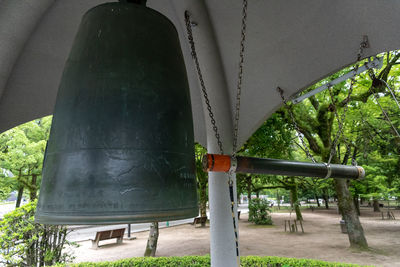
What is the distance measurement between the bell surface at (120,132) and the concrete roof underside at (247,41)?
2.05 m

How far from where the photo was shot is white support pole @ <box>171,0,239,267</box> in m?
4.34

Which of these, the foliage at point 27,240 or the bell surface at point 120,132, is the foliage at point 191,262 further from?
the bell surface at point 120,132

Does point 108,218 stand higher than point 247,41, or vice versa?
point 247,41

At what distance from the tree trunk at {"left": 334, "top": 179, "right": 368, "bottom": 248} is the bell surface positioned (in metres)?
11.4

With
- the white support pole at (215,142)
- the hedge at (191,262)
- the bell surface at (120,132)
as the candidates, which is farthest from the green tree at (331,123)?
the bell surface at (120,132)

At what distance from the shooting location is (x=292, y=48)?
3965 mm

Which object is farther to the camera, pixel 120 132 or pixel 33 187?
pixel 33 187

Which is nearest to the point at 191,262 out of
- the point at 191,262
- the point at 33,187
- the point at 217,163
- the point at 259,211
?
the point at 191,262

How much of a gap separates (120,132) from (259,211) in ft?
66.4

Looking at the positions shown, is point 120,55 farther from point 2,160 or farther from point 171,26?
point 2,160

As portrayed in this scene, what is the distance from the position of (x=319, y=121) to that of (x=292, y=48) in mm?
8684

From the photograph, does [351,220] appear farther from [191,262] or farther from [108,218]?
[108,218]

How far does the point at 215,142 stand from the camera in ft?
15.3

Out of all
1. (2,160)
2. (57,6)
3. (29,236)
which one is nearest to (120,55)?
(57,6)
